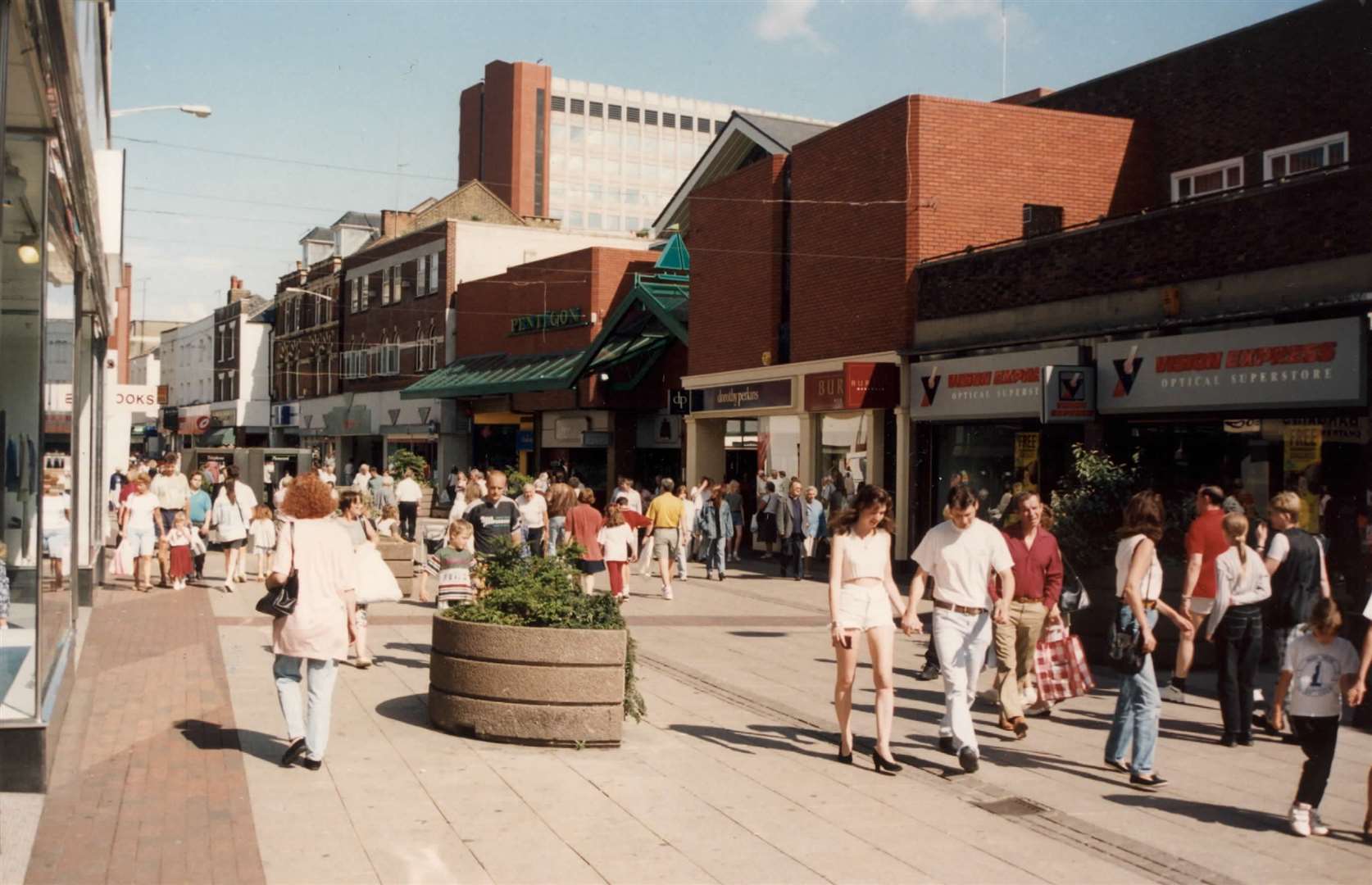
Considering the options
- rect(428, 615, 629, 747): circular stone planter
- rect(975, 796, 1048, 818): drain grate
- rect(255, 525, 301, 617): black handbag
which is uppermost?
rect(255, 525, 301, 617): black handbag

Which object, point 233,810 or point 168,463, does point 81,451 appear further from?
point 233,810

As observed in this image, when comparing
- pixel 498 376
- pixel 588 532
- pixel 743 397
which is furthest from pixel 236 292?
pixel 588 532

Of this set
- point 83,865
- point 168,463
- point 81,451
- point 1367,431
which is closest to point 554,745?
point 83,865

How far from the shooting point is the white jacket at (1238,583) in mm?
9805

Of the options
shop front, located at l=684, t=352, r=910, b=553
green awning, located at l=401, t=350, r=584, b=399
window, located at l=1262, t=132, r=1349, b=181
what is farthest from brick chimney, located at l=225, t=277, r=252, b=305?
window, located at l=1262, t=132, r=1349, b=181

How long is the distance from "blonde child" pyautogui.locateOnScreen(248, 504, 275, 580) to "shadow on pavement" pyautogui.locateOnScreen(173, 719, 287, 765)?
417 inches

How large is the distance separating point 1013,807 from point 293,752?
13.7 ft

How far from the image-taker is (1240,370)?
56.2 feet

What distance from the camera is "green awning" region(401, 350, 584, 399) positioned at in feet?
129

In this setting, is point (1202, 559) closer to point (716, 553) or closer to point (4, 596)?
point (4, 596)

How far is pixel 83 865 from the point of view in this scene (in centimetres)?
598

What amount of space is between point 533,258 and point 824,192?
28.0 m

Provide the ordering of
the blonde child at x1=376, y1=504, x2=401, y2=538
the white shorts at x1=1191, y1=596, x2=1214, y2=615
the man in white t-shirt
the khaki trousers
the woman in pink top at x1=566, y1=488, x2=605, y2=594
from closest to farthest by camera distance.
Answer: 1. the man in white t-shirt
2. the khaki trousers
3. the white shorts at x1=1191, y1=596, x2=1214, y2=615
4. the woman in pink top at x1=566, y1=488, x2=605, y2=594
5. the blonde child at x1=376, y1=504, x2=401, y2=538

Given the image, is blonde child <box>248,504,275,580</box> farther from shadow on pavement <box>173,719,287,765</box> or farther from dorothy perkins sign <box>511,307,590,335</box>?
dorothy perkins sign <box>511,307,590,335</box>
